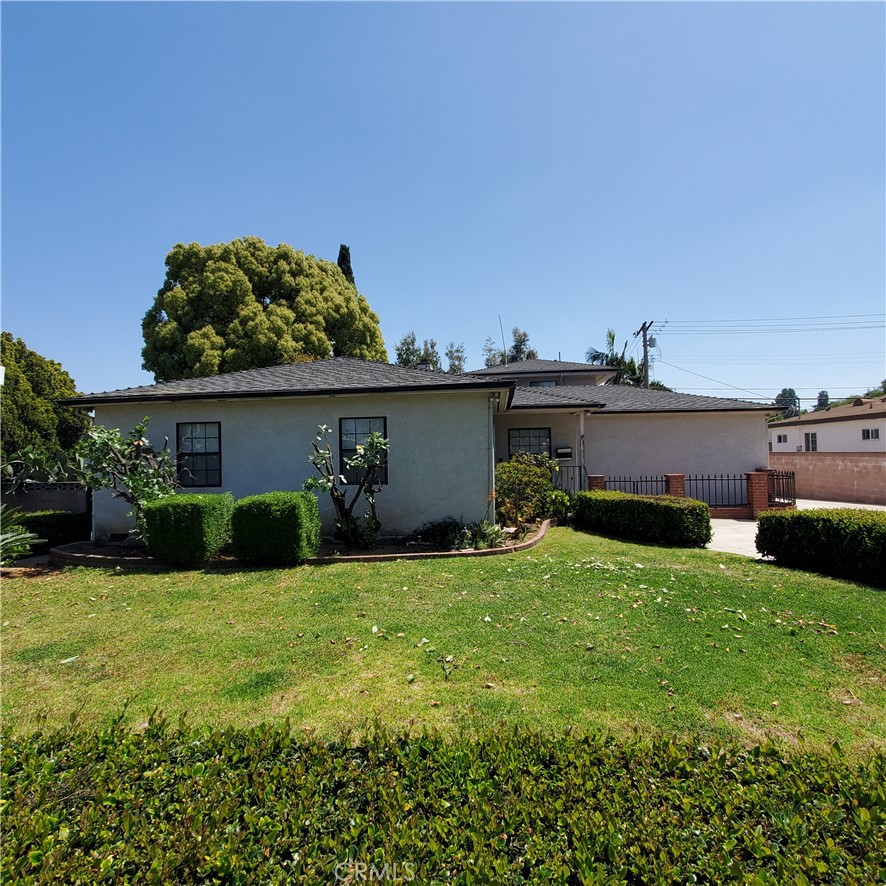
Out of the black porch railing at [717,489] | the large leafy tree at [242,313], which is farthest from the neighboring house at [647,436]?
the large leafy tree at [242,313]

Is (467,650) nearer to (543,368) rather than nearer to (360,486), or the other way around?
(360,486)

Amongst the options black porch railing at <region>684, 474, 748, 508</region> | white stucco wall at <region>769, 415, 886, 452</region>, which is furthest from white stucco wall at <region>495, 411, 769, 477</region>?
white stucco wall at <region>769, 415, 886, 452</region>

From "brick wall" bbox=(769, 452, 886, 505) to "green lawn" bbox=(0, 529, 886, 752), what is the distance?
14.4 m

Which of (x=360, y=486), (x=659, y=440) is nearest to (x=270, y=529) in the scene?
(x=360, y=486)

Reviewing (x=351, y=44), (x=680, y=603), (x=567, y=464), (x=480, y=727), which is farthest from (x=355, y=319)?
(x=480, y=727)

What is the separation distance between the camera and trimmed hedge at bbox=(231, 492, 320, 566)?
7832 mm

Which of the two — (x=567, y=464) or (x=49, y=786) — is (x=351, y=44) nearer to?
(x=49, y=786)

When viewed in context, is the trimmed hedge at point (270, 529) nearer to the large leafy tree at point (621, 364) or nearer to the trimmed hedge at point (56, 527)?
the trimmed hedge at point (56, 527)

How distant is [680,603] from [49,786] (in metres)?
5.96

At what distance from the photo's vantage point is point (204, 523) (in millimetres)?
7945

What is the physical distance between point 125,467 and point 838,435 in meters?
28.8

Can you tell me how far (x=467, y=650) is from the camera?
14.8ft

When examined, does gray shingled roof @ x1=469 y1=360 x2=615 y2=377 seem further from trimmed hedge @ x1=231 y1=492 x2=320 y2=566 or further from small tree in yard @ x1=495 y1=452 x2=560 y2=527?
trimmed hedge @ x1=231 y1=492 x2=320 y2=566

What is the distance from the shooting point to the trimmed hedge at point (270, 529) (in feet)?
25.7
